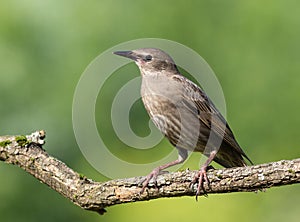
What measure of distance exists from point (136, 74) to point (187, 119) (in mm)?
6879

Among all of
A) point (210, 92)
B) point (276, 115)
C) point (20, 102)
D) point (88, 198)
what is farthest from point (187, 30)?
Answer: point (88, 198)

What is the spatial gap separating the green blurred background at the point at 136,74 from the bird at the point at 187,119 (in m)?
3.14

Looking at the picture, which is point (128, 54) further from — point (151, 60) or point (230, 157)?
point (230, 157)

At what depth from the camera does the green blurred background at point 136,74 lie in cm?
1255

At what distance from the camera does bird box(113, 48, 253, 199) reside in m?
8.28

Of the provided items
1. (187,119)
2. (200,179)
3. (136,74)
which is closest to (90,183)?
(200,179)

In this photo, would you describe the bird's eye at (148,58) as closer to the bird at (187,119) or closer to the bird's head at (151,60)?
the bird's head at (151,60)

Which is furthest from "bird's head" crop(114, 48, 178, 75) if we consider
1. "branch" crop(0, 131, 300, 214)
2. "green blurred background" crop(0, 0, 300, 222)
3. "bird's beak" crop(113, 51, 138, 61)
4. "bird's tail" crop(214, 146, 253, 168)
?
"green blurred background" crop(0, 0, 300, 222)

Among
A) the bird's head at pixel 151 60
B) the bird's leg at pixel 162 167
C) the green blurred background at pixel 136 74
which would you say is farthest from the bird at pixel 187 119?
the green blurred background at pixel 136 74

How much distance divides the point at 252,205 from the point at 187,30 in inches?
316

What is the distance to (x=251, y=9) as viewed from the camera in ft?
65.1

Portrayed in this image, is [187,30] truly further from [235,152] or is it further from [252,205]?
[235,152]

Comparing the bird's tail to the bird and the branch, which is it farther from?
the branch

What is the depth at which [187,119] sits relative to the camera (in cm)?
841
